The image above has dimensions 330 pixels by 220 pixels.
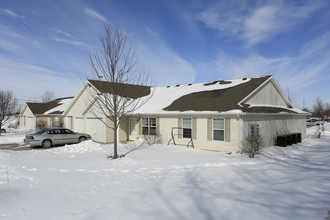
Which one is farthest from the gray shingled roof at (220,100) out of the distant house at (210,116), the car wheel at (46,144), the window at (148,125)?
the car wheel at (46,144)

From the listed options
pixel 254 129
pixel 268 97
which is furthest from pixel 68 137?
pixel 268 97

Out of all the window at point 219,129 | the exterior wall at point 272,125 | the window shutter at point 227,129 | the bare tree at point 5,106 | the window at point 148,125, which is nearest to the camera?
the window shutter at point 227,129

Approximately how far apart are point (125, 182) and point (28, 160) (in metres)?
6.63

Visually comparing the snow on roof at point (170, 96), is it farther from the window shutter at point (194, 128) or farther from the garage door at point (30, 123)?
the garage door at point (30, 123)

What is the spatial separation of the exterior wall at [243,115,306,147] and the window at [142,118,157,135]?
286 inches

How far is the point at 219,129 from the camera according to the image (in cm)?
1421

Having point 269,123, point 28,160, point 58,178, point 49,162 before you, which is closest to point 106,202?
point 58,178

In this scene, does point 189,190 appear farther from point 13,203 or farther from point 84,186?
point 13,203

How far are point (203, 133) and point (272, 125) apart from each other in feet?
19.5

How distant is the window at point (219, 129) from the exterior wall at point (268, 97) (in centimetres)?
273

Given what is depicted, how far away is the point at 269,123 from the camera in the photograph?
16.1 metres

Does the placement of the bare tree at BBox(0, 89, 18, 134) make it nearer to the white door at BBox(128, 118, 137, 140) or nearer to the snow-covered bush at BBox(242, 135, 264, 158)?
the white door at BBox(128, 118, 137, 140)

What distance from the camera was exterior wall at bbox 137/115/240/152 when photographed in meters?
13.5

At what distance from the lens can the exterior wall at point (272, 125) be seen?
14.4m
